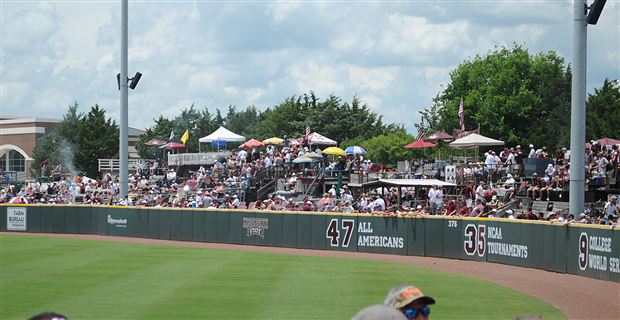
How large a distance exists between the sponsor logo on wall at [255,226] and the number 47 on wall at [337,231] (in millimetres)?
3132

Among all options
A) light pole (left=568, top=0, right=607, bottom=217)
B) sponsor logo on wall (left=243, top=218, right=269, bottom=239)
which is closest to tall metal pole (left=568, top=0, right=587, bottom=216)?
light pole (left=568, top=0, right=607, bottom=217)

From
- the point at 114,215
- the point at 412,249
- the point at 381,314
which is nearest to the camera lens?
the point at 381,314

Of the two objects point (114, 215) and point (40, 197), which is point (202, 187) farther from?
point (40, 197)

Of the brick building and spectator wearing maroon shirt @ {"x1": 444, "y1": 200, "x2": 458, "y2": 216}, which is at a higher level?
the brick building

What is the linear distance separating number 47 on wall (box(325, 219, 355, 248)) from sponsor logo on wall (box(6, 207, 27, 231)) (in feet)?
59.6

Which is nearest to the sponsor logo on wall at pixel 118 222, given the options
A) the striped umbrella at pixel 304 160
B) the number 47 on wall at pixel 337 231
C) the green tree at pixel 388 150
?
the striped umbrella at pixel 304 160

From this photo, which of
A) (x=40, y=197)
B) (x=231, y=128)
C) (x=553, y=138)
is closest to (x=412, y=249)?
(x=40, y=197)

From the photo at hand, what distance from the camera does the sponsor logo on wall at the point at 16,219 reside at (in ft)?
139

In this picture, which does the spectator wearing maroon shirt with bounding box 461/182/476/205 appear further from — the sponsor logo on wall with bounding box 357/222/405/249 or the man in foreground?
the man in foreground

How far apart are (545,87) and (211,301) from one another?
225ft

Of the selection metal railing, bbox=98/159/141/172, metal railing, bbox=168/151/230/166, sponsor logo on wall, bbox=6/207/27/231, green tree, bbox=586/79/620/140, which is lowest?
sponsor logo on wall, bbox=6/207/27/231

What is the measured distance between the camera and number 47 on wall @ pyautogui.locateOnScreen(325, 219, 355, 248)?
102 ft

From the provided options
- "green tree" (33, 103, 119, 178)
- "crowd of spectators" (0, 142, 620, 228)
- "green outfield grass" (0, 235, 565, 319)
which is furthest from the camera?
"green tree" (33, 103, 119, 178)

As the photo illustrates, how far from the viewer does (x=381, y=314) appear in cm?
374
